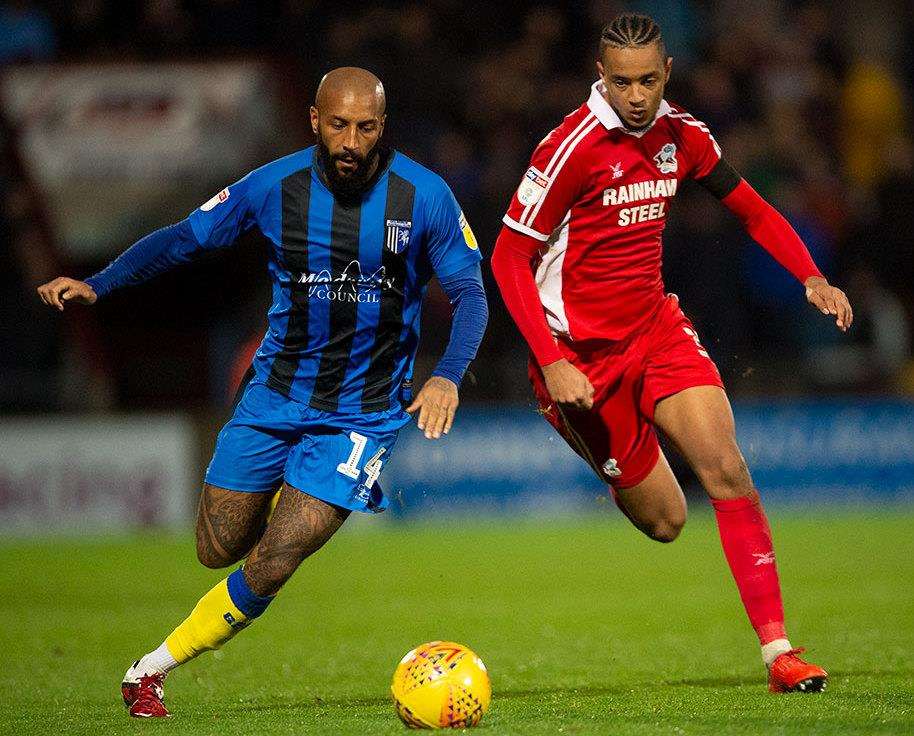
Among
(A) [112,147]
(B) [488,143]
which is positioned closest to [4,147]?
(A) [112,147]

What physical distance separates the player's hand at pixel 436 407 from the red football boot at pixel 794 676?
1.53m

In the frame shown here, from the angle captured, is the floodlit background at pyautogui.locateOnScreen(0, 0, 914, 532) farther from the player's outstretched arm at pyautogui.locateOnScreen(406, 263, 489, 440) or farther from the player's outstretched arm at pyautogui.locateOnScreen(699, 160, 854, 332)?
the player's outstretched arm at pyautogui.locateOnScreen(406, 263, 489, 440)

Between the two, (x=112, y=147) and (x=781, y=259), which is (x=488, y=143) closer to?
(x=112, y=147)

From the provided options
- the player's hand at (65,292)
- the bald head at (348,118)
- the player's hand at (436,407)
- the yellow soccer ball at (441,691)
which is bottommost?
the yellow soccer ball at (441,691)

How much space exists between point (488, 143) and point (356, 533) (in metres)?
3.65

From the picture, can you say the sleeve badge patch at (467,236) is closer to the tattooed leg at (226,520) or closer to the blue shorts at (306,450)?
the blue shorts at (306,450)

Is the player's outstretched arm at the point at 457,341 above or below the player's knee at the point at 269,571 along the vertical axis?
above

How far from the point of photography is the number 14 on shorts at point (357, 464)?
5.94 metres

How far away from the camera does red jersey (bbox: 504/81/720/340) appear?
6184mm

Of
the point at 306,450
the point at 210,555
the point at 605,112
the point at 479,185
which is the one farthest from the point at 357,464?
the point at 479,185

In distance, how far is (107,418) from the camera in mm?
14070

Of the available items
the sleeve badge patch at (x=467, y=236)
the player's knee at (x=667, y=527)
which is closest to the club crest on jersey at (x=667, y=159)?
the sleeve badge patch at (x=467, y=236)

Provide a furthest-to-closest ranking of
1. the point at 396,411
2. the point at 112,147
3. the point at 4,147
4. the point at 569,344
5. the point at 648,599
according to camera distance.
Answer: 1. the point at 112,147
2. the point at 4,147
3. the point at 648,599
4. the point at 569,344
5. the point at 396,411

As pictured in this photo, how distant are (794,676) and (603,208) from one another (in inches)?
75.0
